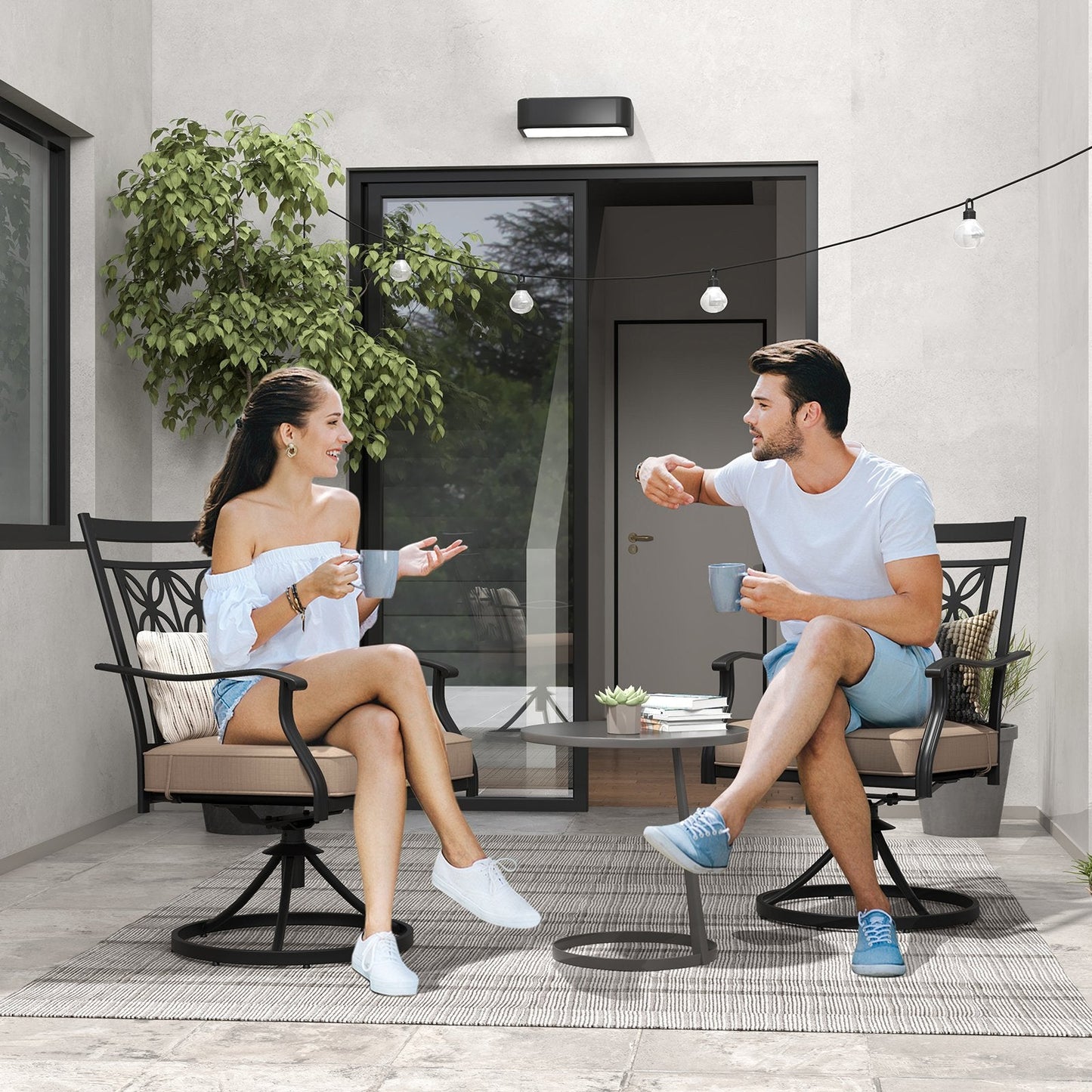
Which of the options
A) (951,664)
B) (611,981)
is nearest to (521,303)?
(951,664)

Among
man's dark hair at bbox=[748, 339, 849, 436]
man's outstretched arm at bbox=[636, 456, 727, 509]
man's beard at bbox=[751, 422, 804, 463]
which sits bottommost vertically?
man's outstretched arm at bbox=[636, 456, 727, 509]

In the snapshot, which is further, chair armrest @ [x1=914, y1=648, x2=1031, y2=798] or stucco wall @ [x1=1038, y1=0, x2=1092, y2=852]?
stucco wall @ [x1=1038, y1=0, x2=1092, y2=852]

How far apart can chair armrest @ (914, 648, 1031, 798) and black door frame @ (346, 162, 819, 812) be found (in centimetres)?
190

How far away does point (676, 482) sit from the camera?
3412mm

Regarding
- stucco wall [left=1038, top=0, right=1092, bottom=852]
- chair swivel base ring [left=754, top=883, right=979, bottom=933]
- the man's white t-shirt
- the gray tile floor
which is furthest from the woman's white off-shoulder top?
stucco wall [left=1038, top=0, right=1092, bottom=852]

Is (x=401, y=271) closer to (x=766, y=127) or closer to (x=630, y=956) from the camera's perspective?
(x=766, y=127)

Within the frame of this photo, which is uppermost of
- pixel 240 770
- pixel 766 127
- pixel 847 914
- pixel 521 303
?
pixel 766 127

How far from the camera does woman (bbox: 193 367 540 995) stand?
9.11ft

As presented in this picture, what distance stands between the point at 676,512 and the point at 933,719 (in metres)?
4.66

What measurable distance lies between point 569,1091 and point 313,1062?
43 centimetres

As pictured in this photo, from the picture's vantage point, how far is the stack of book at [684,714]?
9.61 ft

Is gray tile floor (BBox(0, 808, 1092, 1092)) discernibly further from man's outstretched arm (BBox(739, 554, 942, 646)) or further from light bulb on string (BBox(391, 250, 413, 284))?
light bulb on string (BBox(391, 250, 413, 284))

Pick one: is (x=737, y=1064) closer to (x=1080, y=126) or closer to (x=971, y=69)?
(x=1080, y=126)

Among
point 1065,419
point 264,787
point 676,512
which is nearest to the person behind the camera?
point 264,787
